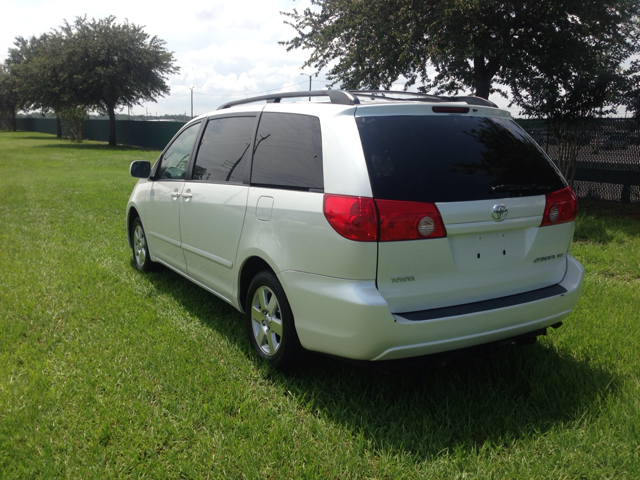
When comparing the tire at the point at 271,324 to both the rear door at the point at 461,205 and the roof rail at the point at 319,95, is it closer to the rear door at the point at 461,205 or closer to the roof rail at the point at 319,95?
the rear door at the point at 461,205

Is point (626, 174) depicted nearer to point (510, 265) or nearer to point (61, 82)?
point (510, 265)

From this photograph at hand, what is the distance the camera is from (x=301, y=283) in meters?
3.18

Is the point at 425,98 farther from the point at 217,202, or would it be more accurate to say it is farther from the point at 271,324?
the point at 271,324

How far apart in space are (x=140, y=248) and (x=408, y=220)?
14.1ft

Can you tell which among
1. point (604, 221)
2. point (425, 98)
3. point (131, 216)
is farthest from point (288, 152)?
point (604, 221)

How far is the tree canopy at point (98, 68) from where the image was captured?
3816cm

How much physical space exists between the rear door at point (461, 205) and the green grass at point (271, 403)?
0.70 meters

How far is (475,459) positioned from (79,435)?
2121 mm

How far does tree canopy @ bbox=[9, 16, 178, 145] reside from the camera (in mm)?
38156

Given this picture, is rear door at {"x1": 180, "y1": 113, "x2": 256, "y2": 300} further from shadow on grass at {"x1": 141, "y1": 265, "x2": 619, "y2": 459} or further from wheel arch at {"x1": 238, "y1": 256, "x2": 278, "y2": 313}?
shadow on grass at {"x1": 141, "y1": 265, "x2": 619, "y2": 459}

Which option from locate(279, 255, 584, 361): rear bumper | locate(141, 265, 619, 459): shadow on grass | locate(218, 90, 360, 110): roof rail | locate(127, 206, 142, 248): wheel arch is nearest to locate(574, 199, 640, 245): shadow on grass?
locate(141, 265, 619, 459): shadow on grass

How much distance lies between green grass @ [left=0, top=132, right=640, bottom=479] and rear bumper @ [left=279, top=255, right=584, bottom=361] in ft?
1.45

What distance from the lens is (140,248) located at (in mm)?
6320

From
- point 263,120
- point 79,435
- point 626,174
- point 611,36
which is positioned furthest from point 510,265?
point 611,36
